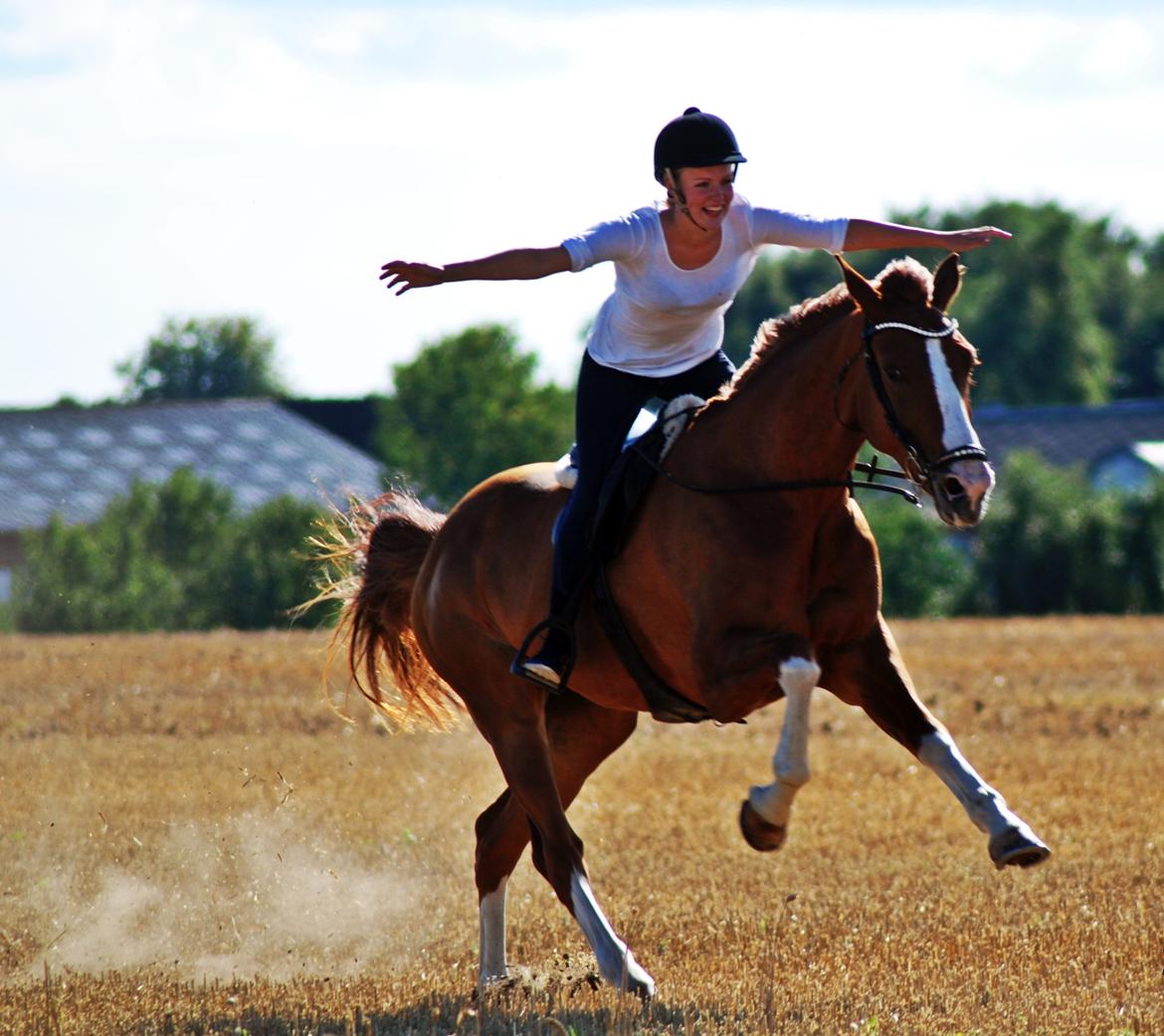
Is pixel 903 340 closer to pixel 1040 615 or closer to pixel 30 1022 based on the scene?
pixel 30 1022

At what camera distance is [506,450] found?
A: 54938mm

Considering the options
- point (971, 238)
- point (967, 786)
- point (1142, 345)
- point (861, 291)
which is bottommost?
point (1142, 345)

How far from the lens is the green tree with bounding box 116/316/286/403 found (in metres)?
118

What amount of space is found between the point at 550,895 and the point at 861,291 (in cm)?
454

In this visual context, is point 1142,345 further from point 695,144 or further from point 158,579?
point 695,144

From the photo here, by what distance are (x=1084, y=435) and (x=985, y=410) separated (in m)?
8.37

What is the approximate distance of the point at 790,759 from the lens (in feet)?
20.6

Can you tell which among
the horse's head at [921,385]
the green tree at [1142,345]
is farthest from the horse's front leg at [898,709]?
the green tree at [1142,345]

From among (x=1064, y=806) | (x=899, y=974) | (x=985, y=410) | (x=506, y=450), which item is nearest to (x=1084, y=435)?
(x=985, y=410)

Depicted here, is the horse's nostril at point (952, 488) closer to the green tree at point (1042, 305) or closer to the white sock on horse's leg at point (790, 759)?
the white sock on horse's leg at point (790, 759)

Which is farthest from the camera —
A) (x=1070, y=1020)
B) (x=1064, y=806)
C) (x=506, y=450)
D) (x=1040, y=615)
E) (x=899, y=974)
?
(x=506, y=450)

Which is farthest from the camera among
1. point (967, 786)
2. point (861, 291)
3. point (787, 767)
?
point (861, 291)

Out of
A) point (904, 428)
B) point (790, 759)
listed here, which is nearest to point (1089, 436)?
point (904, 428)

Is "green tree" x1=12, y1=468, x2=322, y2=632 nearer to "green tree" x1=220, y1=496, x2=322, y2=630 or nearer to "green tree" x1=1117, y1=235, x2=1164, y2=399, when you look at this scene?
"green tree" x1=220, y1=496, x2=322, y2=630
